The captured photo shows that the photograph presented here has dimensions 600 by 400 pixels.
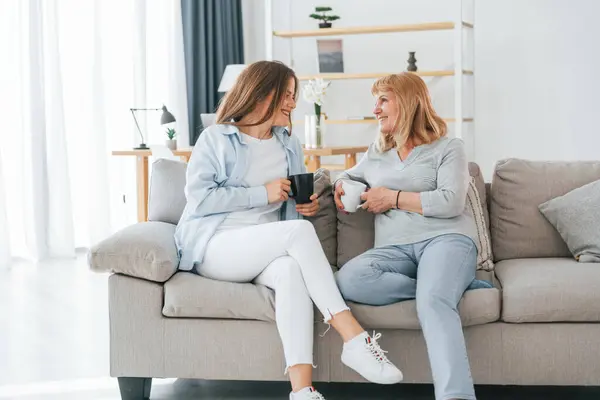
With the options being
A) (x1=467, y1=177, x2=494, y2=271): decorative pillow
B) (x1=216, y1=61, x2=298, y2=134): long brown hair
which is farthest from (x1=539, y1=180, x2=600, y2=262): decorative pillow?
(x1=216, y1=61, x2=298, y2=134): long brown hair

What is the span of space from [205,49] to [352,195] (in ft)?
12.6

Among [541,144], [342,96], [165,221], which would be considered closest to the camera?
[165,221]

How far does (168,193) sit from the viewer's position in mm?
3008

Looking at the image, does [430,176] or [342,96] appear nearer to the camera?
[430,176]

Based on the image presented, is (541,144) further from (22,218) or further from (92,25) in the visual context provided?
(22,218)

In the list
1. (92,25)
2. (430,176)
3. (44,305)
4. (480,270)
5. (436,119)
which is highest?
(92,25)

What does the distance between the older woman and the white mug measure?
24 mm

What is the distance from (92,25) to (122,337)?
11.1 feet

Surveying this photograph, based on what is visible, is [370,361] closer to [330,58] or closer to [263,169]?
[263,169]

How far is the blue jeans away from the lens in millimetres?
2264

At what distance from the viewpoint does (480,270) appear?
2.88 m

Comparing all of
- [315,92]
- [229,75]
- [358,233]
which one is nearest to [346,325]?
[358,233]

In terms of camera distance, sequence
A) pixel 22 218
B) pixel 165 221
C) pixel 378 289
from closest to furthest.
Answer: pixel 378 289 < pixel 165 221 < pixel 22 218

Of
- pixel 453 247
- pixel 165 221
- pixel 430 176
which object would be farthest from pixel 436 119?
pixel 165 221
